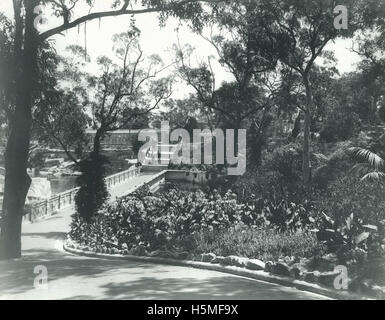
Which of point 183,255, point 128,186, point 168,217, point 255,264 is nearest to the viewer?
point 255,264

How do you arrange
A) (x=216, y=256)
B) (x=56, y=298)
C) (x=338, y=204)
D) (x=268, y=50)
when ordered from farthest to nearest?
(x=268, y=50) < (x=338, y=204) < (x=216, y=256) < (x=56, y=298)

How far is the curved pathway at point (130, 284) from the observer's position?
781 centimetres

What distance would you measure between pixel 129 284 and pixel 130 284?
2 centimetres

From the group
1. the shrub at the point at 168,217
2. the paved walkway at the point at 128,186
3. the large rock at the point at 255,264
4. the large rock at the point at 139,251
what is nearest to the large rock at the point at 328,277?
the large rock at the point at 255,264

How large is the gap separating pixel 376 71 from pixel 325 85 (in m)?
3.19

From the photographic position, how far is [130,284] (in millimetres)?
8641

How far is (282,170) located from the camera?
26.2 metres

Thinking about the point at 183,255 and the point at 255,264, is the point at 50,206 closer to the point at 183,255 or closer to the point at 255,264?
the point at 183,255

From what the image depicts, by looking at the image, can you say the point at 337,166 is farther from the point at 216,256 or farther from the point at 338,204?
the point at 216,256

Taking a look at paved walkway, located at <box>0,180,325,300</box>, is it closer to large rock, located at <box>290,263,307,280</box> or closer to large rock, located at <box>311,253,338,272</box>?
large rock, located at <box>290,263,307,280</box>

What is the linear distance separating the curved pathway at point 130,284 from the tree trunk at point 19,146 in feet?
6.21

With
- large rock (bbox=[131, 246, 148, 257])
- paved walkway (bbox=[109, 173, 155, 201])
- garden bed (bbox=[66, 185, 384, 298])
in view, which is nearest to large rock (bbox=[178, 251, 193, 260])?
garden bed (bbox=[66, 185, 384, 298])

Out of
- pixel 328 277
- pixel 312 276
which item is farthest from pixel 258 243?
pixel 328 277

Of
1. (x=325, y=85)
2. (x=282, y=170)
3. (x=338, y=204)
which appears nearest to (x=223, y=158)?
(x=282, y=170)
